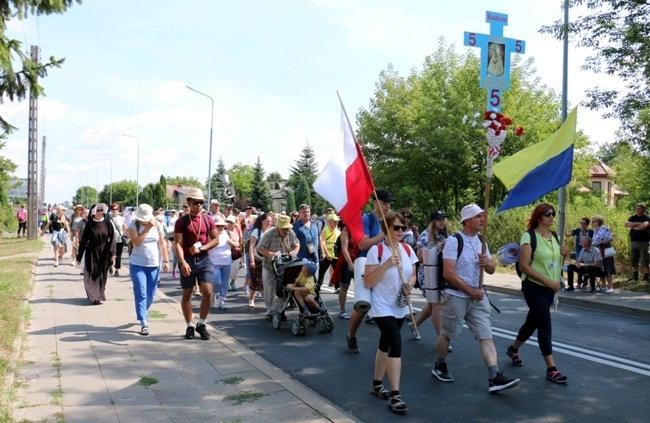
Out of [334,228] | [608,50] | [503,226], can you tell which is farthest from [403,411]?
[503,226]

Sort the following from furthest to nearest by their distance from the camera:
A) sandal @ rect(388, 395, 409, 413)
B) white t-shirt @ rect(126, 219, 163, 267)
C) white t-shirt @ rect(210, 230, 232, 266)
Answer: white t-shirt @ rect(210, 230, 232, 266), white t-shirt @ rect(126, 219, 163, 267), sandal @ rect(388, 395, 409, 413)

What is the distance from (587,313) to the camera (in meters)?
12.1

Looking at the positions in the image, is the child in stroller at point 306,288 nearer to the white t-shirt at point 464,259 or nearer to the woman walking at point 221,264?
the woman walking at point 221,264

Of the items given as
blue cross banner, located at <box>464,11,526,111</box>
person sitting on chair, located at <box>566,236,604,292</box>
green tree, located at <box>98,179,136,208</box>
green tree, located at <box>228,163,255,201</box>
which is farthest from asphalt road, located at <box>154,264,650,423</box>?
green tree, located at <box>98,179,136,208</box>

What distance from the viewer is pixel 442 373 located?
6691 mm

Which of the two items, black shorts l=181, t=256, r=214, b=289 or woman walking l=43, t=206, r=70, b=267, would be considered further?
woman walking l=43, t=206, r=70, b=267

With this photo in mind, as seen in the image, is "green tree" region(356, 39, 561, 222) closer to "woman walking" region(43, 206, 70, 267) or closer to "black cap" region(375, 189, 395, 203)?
"woman walking" region(43, 206, 70, 267)

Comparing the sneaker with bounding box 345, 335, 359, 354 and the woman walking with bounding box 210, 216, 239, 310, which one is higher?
the woman walking with bounding box 210, 216, 239, 310

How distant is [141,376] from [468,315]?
3.25m

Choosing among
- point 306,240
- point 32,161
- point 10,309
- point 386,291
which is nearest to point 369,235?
point 306,240

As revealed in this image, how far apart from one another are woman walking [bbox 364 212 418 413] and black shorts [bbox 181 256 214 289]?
3.28 meters

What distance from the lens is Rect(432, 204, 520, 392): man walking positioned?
6.19 meters

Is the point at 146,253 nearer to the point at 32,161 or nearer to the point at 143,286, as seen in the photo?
the point at 143,286

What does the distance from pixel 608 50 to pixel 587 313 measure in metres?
6.73
